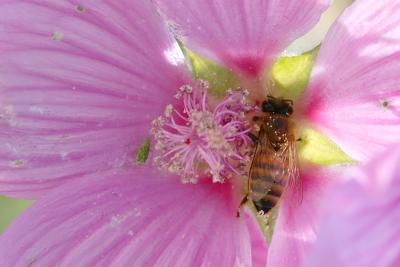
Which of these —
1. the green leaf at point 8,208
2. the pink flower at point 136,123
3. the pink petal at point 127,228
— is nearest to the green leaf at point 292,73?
the pink flower at point 136,123

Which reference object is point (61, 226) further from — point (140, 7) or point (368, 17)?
point (368, 17)

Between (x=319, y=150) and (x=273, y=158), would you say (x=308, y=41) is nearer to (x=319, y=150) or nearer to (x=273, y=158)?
(x=319, y=150)

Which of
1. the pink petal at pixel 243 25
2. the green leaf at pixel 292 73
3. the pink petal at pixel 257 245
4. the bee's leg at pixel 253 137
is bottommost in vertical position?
the pink petal at pixel 257 245

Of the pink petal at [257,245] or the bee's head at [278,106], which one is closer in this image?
the bee's head at [278,106]

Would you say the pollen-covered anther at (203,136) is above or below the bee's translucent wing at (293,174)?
above

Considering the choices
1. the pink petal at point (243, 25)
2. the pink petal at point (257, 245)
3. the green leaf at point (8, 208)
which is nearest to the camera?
the pink petal at point (243, 25)

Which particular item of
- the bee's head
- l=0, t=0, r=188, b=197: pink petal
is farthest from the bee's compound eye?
l=0, t=0, r=188, b=197: pink petal

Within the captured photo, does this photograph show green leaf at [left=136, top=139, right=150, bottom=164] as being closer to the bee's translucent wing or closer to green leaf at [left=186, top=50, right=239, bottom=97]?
green leaf at [left=186, top=50, right=239, bottom=97]

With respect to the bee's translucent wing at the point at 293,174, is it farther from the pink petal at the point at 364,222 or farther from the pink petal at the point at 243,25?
the pink petal at the point at 364,222
